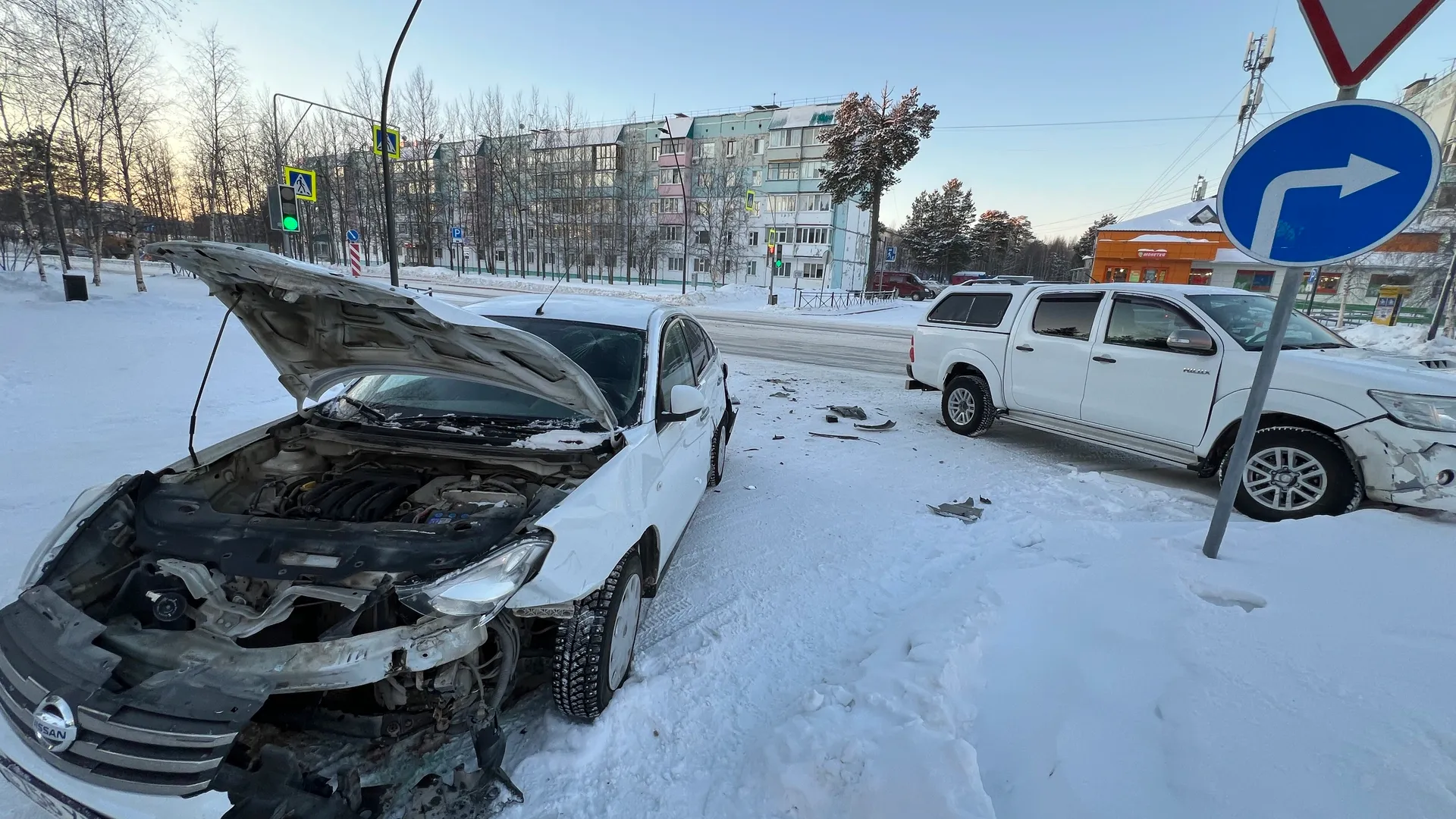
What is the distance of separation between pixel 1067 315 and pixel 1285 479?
2.48 metres

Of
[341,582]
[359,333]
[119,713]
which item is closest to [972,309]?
[359,333]

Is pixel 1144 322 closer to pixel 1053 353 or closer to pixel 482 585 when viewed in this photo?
pixel 1053 353

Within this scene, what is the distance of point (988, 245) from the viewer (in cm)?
7556

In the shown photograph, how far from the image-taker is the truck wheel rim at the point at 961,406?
7.49m

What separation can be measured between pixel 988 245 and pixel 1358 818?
83.3 metres

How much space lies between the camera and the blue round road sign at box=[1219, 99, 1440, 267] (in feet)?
8.39

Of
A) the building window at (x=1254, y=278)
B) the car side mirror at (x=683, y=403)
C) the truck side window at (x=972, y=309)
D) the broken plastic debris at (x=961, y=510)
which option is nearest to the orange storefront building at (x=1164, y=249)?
the building window at (x=1254, y=278)

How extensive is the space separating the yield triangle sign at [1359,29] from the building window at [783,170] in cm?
5025

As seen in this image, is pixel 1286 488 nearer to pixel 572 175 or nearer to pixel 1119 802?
pixel 1119 802

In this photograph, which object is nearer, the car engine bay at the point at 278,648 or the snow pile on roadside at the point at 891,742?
the car engine bay at the point at 278,648

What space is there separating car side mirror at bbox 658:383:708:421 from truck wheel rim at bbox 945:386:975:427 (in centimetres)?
A: 528

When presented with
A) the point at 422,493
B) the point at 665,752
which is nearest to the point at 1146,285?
the point at 665,752

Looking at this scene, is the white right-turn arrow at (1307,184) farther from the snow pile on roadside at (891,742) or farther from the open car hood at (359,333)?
the open car hood at (359,333)

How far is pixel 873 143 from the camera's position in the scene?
3206 cm
